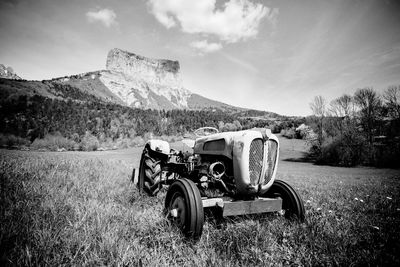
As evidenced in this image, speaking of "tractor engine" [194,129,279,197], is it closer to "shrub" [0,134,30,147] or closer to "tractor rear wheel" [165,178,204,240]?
"tractor rear wheel" [165,178,204,240]

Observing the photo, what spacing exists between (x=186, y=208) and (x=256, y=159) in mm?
1112

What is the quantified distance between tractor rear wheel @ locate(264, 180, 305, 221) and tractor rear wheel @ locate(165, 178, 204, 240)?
1.53 meters

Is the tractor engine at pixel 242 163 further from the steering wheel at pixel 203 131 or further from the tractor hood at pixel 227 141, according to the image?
the steering wheel at pixel 203 131

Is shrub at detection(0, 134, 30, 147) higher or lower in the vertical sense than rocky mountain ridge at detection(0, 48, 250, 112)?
lower

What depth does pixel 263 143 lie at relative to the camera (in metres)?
2.71

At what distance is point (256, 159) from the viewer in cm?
271

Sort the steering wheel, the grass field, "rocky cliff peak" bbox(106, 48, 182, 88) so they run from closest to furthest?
the grass field
the steering wheel
"rocky cliff peak" bbox(106, 48, 182, 88)

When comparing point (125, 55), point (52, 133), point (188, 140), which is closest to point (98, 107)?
point (52, 133)

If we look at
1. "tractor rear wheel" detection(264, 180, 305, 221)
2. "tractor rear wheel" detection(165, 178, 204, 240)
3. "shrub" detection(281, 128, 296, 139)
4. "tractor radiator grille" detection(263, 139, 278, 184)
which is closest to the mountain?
"shrub" detection(281, 128, 296, 139)

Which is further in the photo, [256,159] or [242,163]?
[256,159]

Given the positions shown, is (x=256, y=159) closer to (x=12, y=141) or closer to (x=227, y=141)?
(x=227, y=141)

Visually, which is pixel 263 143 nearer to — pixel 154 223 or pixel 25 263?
pixel 154 223

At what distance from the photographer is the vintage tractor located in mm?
2367

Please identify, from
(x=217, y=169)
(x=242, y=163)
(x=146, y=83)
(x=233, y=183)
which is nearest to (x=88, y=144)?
(x=217, y=169)
